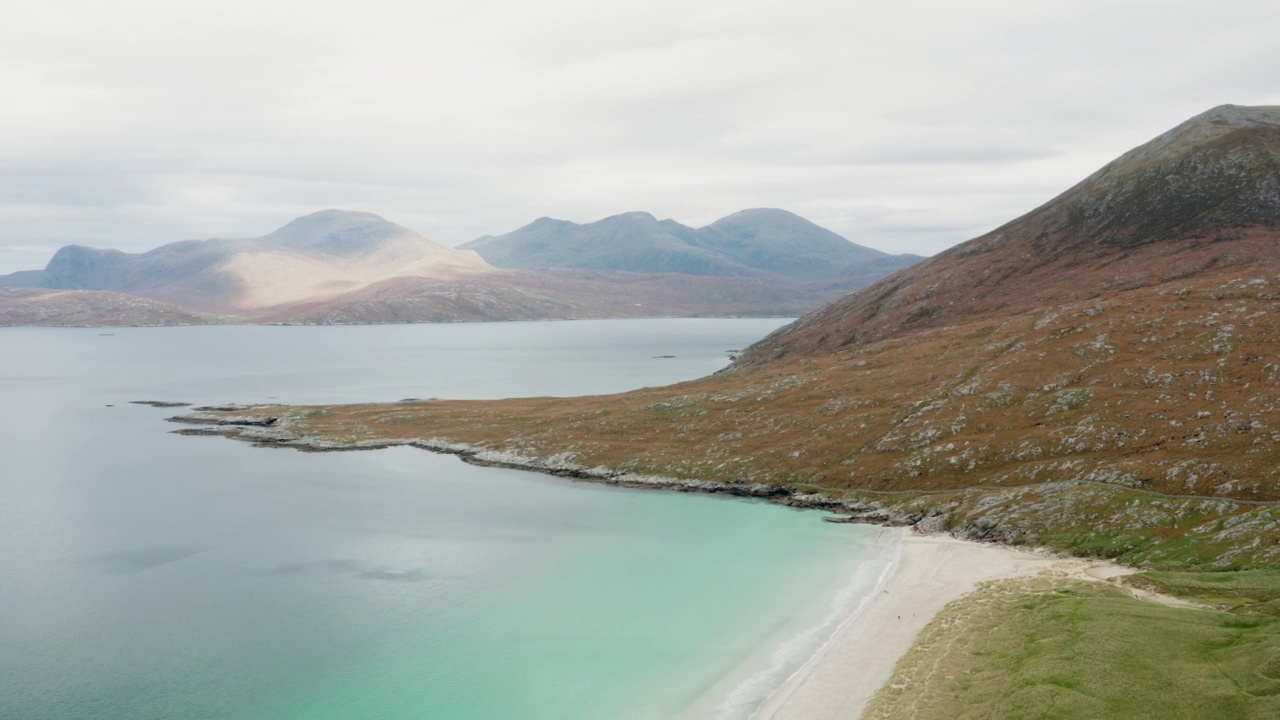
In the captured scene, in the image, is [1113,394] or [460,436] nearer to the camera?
[1113,394]

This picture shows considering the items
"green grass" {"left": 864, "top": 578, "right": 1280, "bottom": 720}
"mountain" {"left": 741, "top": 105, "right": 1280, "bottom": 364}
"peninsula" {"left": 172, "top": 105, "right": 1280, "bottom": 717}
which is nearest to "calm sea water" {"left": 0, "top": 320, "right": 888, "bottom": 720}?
"green grass" {"left": 864, "top": 578, "right": 1280, "bottom": 720}

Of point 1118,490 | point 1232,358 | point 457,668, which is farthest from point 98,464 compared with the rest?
point 1232,358

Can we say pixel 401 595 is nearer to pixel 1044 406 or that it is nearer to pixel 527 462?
pixel 527 462

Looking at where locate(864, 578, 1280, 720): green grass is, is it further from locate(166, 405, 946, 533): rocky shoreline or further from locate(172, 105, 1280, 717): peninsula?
locate(166, 405, 946, 533): rocky shoreline

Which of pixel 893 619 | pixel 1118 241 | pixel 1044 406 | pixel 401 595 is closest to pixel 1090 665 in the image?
pixel 893 619

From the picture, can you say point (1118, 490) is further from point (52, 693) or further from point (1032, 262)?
point (1032, 262)
